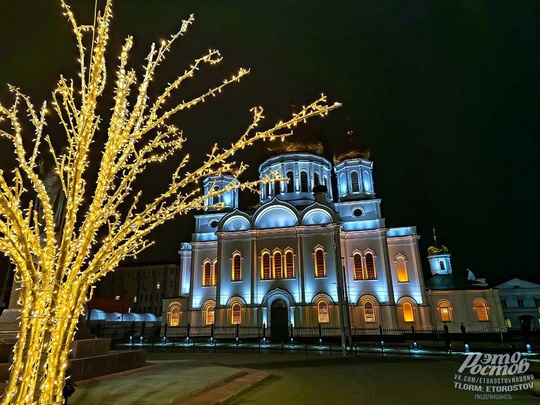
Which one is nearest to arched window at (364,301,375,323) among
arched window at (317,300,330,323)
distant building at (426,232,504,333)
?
arched window at (317,300,330,323)

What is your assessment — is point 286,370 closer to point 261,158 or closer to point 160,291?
point 261,158

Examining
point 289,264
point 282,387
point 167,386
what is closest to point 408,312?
point 289,264

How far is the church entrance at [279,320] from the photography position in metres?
26.5

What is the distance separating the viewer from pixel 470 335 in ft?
84.5

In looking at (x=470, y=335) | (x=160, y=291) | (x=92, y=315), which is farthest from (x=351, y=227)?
(x=160, y=291)

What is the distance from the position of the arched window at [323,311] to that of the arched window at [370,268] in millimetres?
4593

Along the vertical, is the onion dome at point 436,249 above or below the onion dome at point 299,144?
below

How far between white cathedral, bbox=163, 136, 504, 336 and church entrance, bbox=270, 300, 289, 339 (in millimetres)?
78

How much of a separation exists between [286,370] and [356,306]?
16668mm

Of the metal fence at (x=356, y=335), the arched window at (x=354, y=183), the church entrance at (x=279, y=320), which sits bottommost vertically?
the metal fence at (x=356, y=335)

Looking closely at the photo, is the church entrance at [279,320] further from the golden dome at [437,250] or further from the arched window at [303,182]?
the golden dome at [437,250]

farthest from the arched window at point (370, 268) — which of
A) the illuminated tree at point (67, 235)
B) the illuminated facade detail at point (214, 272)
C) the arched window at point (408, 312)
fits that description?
the illuminated tree at point (67, 235)

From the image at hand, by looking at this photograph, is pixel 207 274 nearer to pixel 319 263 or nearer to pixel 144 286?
pixel 319 263

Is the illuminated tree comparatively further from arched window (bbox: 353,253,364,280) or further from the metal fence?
arched window (bbox: 353,253,364,280)
